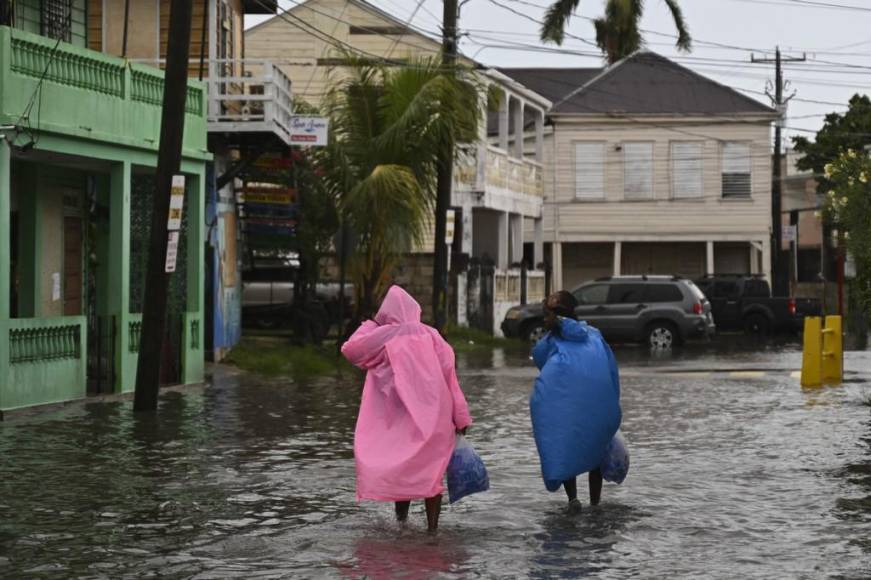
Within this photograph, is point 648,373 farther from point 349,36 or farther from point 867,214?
point 349,36

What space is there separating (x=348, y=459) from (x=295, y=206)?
1763cm

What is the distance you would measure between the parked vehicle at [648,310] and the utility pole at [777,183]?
16.4 m

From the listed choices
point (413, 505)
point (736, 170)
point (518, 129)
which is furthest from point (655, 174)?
point (413, 505)

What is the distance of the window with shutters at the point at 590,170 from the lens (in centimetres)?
5462

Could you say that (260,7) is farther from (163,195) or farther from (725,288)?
(725,288)

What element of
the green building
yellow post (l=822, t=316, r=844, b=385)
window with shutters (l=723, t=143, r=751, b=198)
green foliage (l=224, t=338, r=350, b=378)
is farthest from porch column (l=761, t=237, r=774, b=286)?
the green building

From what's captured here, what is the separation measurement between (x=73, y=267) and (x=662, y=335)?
17.5 m

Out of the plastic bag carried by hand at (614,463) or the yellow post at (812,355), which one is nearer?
the plastic bag carried by hand at (614,463)

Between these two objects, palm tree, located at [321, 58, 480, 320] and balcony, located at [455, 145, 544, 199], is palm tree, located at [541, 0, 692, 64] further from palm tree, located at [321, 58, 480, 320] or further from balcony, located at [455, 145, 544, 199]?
palm tree, located at [321, 58, 480, 320]

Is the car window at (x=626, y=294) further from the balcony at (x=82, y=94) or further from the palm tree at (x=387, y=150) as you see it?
the balcony at (x=82, y=94)

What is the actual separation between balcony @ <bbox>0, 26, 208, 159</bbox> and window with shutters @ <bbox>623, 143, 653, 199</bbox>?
3166 centimetres

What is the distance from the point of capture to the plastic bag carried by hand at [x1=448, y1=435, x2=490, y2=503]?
10.7 meters

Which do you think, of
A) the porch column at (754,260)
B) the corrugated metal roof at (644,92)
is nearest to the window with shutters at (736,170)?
the corrugated metal roof at (644,92)

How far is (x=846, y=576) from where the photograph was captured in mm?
8984
